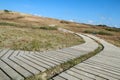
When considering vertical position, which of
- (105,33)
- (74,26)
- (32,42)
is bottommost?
(32,42)

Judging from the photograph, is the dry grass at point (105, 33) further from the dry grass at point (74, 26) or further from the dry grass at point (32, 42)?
the dry grass at point (32, 42)

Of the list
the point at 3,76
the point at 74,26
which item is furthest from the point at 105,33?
the point at 3,76

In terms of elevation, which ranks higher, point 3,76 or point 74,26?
point 74,26

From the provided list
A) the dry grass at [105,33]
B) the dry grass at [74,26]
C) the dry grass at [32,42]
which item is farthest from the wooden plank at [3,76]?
the dry grass at [74,26]

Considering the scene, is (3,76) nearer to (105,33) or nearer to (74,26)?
(105,33)

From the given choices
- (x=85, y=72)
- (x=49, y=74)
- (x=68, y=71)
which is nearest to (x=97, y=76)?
(x=85, y=72)

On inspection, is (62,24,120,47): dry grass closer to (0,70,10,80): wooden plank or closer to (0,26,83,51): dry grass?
(0,26,83,51): dry grass

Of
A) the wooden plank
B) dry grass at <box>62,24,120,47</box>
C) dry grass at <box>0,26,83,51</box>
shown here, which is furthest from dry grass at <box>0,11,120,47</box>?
the wooden plank

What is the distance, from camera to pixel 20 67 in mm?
6016

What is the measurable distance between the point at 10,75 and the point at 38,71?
0.93 meters

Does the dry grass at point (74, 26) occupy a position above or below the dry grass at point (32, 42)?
above

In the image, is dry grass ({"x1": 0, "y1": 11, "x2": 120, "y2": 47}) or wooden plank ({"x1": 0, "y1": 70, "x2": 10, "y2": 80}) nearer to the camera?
wooden plank ({"x1": 0, "y1": 70, "x2": 10, "y2": 80})

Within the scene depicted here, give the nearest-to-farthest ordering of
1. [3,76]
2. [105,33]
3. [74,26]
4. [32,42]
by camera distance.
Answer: [3,76], [32,42], [105,33], [74,26]

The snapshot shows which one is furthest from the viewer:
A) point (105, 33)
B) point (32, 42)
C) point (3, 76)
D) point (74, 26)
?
point (74, 26)
